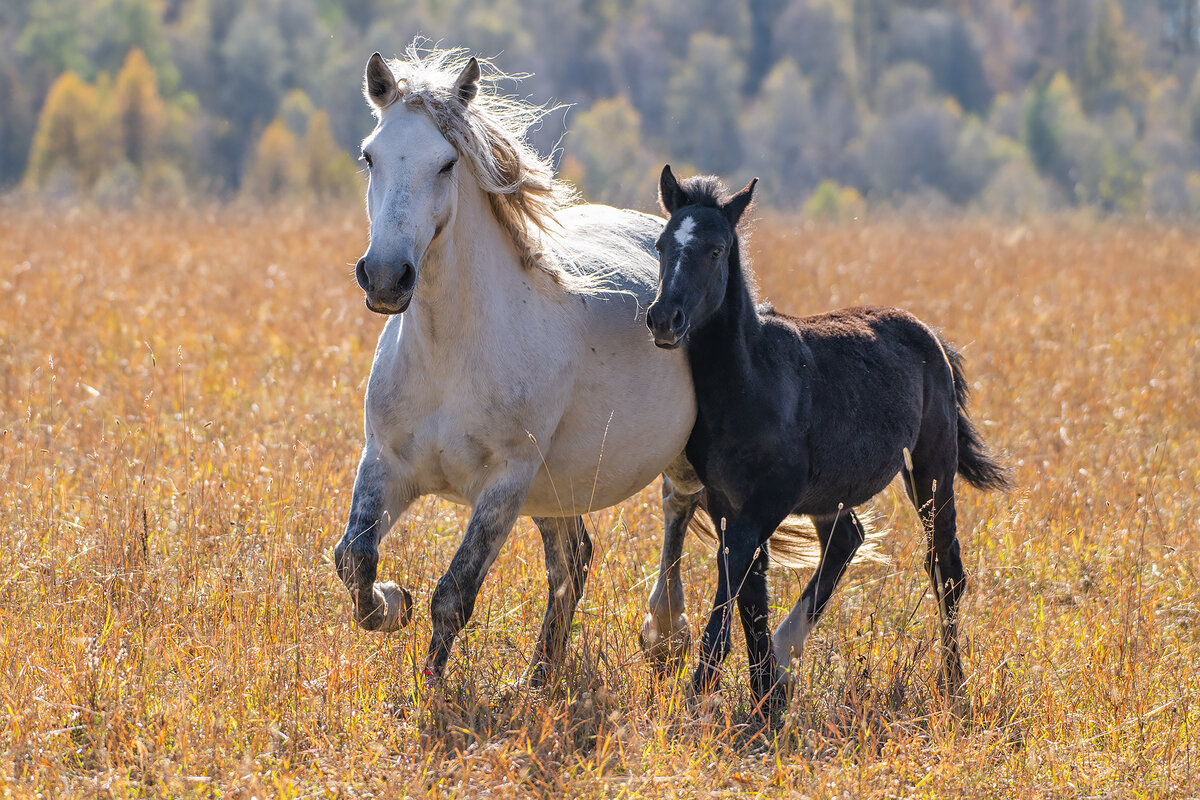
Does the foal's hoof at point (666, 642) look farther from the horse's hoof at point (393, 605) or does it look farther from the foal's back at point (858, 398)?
the horse's hoof at point (393, 605)

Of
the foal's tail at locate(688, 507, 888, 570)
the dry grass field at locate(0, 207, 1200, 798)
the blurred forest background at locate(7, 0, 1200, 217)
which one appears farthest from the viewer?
the blurred forest background at locate(7, 0, 1200, 217)

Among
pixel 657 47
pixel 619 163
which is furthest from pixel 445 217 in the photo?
pixel 657 47

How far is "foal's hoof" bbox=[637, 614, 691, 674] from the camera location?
4.62m

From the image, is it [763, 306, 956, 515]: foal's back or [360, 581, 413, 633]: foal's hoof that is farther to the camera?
[763, 306, 956, 515]: foal's back

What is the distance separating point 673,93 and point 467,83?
3251 inches

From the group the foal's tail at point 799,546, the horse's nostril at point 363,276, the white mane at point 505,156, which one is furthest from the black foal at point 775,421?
the horse's nostril at point 363,276

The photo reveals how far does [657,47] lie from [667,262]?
97.2 m

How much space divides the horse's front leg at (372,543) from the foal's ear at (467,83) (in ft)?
4.25

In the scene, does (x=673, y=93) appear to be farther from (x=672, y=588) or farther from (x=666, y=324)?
(x=666, y=324)

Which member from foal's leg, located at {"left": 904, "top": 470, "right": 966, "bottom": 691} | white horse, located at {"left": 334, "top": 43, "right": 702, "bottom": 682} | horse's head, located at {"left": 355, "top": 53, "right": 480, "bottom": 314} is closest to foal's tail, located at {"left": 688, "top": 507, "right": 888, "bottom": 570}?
foal's leg, located at {"left": 904, "top": 470, "right": 966, "bottom": 691}

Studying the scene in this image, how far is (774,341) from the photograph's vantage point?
14.8ft

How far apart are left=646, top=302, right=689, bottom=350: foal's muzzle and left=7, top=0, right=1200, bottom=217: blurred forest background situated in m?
39.2

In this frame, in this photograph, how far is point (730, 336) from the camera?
4363 millimetres

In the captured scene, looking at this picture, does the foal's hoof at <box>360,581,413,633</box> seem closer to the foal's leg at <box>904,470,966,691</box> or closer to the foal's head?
the foal's head
